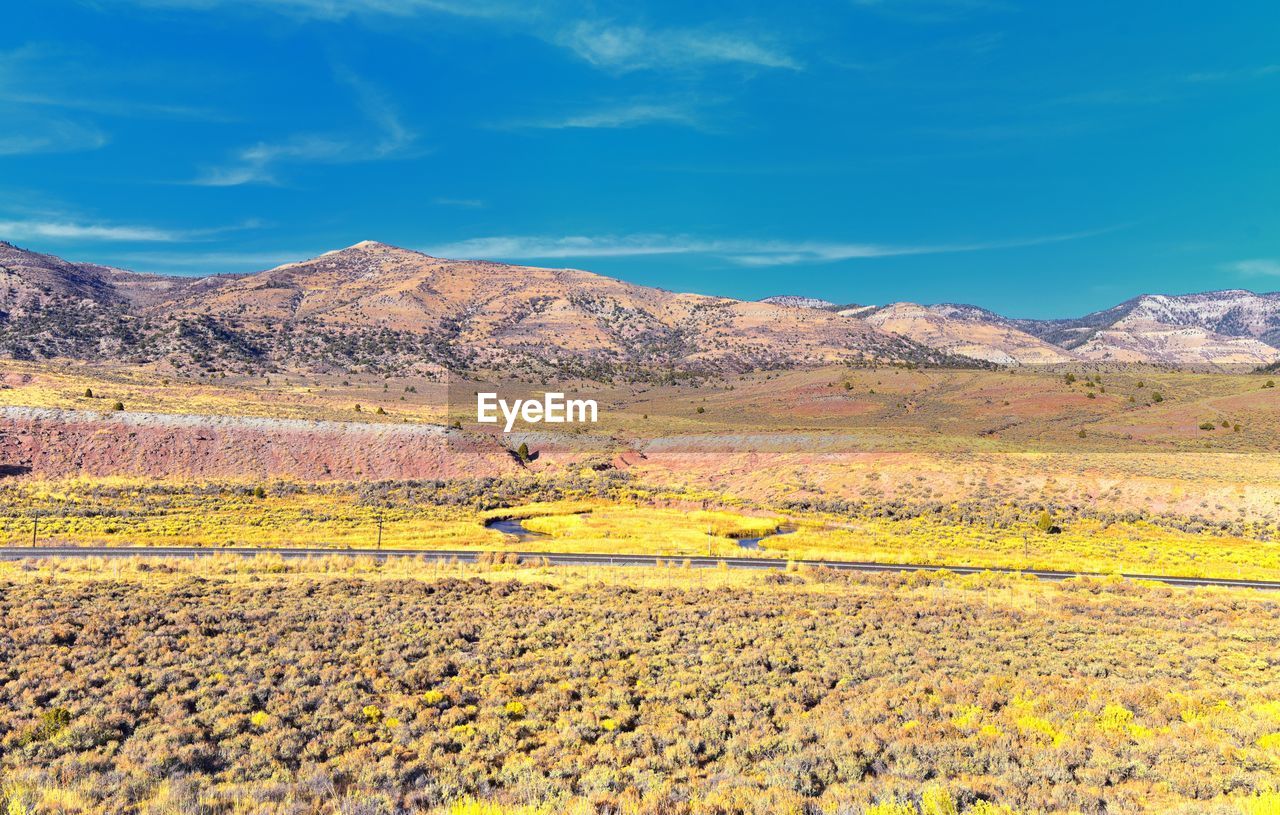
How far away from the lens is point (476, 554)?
35.9 metres

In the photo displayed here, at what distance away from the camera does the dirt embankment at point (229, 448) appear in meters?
60.0

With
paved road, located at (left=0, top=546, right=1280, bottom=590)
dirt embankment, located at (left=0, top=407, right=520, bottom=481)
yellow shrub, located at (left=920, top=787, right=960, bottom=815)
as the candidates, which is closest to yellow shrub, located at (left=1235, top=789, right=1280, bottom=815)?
yellow shrub, located at (left=920, top=787, right=960, bottom=815)

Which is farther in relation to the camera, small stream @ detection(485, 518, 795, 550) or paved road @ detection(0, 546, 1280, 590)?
small stream @ detection(485, 518, 795, 550)

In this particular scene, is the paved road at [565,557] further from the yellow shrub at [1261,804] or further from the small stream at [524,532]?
the yellow shrub at [1261,804]

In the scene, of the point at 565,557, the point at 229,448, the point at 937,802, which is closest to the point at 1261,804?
the point at 937,802

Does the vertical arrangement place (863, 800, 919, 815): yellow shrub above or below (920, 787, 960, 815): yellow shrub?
above

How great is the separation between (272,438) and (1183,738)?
74.7 m

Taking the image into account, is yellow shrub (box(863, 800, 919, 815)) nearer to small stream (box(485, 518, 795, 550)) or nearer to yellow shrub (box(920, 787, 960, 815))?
yellow shrub (box(920, 787, 960, 815))

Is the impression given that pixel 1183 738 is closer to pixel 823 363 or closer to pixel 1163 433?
pixel 1163 433

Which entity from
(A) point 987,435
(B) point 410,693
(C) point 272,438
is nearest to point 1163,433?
(A) point 987,435

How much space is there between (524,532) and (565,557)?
503 inches
